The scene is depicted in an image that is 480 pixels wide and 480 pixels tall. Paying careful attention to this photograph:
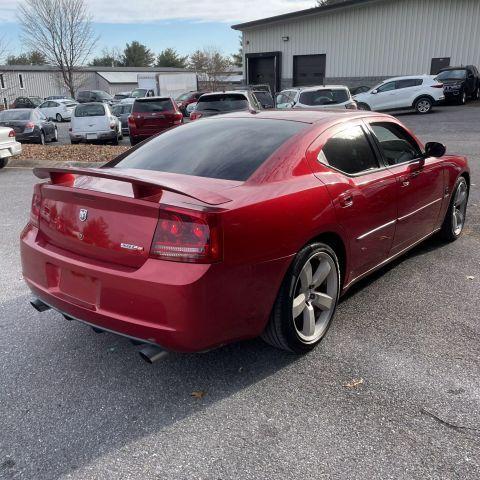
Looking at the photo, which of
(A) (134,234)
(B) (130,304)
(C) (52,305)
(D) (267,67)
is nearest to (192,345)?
(B) (130,304)

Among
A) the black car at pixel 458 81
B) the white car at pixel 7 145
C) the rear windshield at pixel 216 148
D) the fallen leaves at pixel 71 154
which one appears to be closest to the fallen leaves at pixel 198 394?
the rear windshield at pixel 216 148

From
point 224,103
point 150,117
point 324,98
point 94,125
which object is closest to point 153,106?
point 150,117

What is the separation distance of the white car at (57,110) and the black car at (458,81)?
925 inches

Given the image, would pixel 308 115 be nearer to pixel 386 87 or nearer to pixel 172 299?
pixel 172 299

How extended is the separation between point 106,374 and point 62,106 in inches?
1364

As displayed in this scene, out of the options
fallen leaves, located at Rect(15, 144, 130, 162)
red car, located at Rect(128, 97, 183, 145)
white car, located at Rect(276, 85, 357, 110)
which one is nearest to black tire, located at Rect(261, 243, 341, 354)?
fallen leaves, located at Rect(15, 144, 130, 162)

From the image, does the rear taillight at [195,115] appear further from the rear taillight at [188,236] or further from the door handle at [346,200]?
the rear taillight at [188,236]

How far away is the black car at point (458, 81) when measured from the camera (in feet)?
79.3

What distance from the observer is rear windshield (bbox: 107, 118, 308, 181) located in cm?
319

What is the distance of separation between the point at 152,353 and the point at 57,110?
1388 inches

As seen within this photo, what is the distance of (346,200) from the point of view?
3395 mm

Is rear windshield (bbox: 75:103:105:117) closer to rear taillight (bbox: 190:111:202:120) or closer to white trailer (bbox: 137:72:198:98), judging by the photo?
rear taillight (bbox: 190:111:202:120)

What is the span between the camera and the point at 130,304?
261 centimetres

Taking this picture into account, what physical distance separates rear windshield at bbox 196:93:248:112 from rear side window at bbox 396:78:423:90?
11.6m
